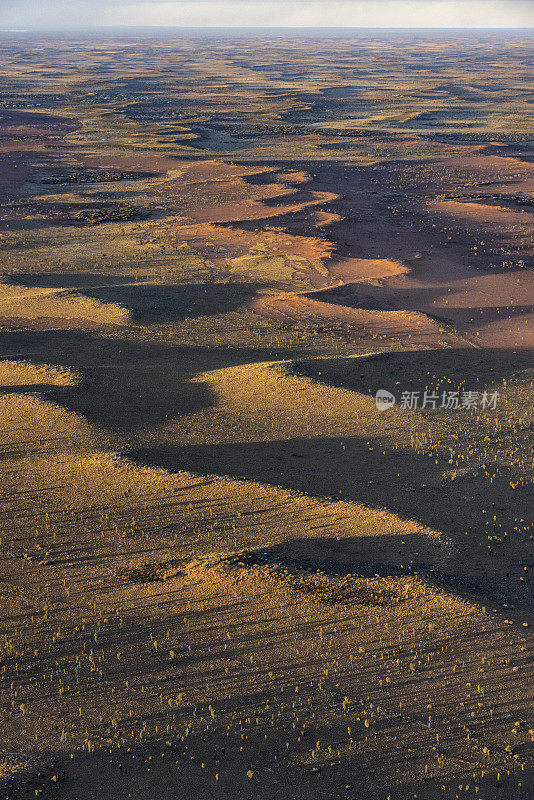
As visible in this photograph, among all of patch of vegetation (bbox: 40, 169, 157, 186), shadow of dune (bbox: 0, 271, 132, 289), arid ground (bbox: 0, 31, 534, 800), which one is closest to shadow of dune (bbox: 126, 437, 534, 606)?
arid ground (bbox: 0, 31, 534, 800)

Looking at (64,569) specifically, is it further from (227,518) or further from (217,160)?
(217,160)

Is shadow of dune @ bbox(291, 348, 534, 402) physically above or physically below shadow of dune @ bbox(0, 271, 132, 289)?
below

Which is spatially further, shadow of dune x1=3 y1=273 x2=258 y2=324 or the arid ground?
shadow of dune x1=3 y1=273 x2=258 y2=324

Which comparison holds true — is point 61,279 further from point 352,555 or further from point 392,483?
point 352,555

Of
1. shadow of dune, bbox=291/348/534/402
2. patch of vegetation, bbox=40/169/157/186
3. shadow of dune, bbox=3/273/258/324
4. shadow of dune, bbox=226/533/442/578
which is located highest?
patch of vegetation, bbox=40/169/157/186

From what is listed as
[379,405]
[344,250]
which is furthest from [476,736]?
[344,250]

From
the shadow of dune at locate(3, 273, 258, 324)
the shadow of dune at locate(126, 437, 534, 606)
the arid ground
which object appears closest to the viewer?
the arid ground

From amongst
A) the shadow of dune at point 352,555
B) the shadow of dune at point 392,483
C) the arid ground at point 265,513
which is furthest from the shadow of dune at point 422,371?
the shadow of dune at point 352,555

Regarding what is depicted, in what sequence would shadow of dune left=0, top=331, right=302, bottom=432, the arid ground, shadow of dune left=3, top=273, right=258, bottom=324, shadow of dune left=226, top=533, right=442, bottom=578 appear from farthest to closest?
shadow of dune left=3, top=273, right=258, bottom=324 → shadow of dune left=0, top=331, right=302, bottom=432 → shadow of dune left=226, top=533, right=442, bottom=578 → the arid ground

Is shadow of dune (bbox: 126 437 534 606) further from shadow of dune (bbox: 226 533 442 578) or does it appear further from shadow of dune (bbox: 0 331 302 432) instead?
shadow of dune (bbox: 0 331 302 432)
